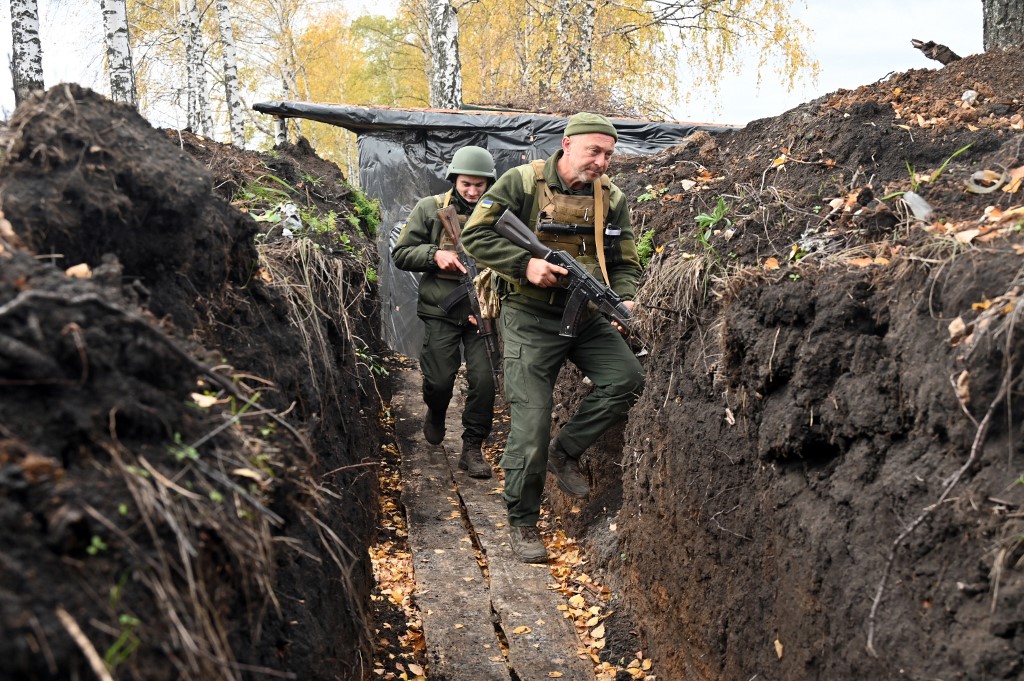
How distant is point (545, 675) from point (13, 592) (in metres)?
3.57

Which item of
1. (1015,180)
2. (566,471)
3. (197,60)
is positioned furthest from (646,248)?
(197,60)

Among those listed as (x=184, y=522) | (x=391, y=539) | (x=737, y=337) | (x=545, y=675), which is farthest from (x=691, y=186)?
(x=184, y=522)

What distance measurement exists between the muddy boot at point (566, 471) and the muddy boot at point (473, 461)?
4.36 ft

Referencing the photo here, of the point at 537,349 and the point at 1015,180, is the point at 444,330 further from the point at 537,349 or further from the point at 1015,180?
the point at 1015,180

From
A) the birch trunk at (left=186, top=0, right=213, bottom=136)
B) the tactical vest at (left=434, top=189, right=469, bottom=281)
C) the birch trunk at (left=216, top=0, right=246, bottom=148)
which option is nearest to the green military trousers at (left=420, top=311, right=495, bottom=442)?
the tactical vest at (left=434, top=189, right=469, bottom=281)

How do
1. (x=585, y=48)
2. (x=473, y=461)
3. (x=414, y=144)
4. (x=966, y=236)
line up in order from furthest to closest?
(x=585, y=48)
(x=414, y=144)
(x=473, y=461)
(x=966, y=236)

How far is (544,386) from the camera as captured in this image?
5.91 metres

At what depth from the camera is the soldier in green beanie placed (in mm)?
5762

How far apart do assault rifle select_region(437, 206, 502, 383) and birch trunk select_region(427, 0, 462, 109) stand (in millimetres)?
7926

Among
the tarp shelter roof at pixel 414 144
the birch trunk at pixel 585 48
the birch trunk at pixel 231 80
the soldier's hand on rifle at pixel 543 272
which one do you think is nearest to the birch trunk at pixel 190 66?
the birch trunk at pixel 231 80

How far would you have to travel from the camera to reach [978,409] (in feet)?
9.12

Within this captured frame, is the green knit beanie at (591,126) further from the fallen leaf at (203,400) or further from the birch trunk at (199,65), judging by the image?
the birch trunk at (199,65)

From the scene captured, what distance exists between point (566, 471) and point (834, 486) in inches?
115

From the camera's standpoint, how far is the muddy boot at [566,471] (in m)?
6.13
